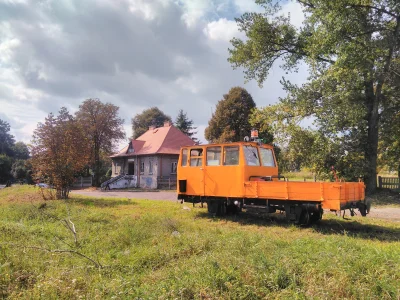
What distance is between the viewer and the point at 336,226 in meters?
9.71

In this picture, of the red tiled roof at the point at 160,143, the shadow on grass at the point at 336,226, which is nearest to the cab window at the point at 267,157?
the shadow on grass at the point at 336,226

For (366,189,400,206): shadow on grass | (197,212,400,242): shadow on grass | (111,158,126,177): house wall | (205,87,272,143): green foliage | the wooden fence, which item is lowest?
(197,212,400,242): shadow on grass

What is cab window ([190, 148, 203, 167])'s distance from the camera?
1135 cm

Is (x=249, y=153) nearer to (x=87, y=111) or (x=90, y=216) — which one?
(x=90, y=216)

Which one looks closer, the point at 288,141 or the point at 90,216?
the point at 90,216

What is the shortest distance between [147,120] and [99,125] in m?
17.3

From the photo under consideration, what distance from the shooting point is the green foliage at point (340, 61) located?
16859 millimetres

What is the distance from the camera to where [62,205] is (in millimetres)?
13234

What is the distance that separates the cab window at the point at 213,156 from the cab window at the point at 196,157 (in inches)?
13.7

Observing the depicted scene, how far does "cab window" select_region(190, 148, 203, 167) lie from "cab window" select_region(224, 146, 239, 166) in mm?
1043

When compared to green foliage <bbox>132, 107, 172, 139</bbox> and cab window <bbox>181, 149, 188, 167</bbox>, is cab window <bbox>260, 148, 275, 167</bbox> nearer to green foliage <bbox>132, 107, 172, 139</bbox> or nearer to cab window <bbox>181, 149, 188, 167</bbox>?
cab window <bbox>181, 149, 188, 167</bbox>

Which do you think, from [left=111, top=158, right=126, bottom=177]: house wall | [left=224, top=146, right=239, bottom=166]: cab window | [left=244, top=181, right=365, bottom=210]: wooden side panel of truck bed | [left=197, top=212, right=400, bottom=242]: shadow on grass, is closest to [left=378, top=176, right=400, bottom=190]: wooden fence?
[left=197, top=212, right=400, bottom=242]: shadow on grass

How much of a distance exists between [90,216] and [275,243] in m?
6.50

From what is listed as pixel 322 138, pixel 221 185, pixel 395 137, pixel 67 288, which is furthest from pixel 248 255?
pixel 395 137
